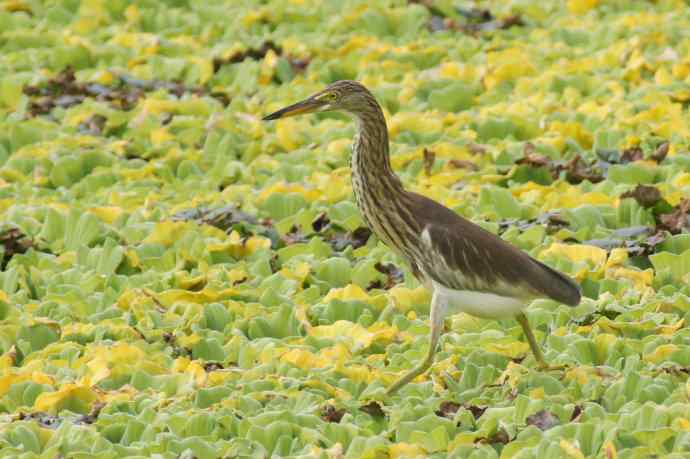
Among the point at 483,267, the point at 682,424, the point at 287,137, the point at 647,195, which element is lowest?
the point at 287,137

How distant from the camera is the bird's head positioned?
22.3 feet

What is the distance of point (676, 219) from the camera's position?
796 cm

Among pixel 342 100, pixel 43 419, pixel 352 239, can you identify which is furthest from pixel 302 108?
pixel 43 419

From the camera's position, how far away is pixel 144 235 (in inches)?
324

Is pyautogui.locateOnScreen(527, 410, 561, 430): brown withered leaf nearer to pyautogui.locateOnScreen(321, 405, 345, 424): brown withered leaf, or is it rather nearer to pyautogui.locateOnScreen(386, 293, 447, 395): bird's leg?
pyautogui.locateOnScreen(386, 293, 447, 395): bird's leg

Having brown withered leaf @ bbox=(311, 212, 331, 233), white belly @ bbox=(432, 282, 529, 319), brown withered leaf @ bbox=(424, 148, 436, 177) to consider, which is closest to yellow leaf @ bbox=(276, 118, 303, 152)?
brown withered leaf @ bbox=(424, 148, 436, 177)

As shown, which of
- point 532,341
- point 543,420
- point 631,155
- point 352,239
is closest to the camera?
point 543,420

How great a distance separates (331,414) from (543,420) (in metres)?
0.79

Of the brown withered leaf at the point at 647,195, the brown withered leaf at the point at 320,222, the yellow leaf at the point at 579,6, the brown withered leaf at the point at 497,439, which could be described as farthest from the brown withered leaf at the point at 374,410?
the yellow leaf at the point at 579,6

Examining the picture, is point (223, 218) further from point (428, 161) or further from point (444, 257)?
Answer: point (444, 257)

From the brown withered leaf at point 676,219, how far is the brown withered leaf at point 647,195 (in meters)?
0.10

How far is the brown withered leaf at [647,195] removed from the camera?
813 centimetres

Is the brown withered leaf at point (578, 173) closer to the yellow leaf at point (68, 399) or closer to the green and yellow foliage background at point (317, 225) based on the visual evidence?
the green and yellow foliage background at point (317, 225)

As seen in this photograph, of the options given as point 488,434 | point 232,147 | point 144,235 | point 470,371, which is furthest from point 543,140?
point 488,434
